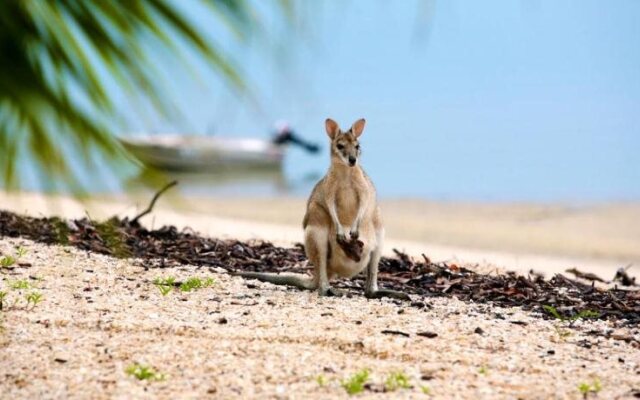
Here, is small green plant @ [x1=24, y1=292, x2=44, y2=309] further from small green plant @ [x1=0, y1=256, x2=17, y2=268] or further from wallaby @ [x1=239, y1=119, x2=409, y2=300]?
wallaby @ [x1=239, y1=119, x2=409, y2=300]

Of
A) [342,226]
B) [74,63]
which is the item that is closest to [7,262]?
[342,226]

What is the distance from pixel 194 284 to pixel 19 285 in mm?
1129

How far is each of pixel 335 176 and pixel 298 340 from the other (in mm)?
1538

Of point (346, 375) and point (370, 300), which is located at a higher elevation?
point (370, 300)

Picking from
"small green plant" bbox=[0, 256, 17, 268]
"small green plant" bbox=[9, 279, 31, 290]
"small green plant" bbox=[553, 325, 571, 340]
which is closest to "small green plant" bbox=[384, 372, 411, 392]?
"small green plant" bbox=[553, 325, 571, 340]

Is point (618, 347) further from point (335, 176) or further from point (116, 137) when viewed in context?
point (116, 137)

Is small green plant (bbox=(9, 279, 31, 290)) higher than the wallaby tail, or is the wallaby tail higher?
the wallaby tail

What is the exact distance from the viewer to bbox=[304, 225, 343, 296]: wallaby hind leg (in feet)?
21.4

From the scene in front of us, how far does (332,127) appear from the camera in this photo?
252 inches

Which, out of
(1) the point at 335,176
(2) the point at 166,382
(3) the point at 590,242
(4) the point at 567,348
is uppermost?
(3) the point at 590,242

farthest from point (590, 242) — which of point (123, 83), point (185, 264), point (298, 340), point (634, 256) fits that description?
point (123, 83)

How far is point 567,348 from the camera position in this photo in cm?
557

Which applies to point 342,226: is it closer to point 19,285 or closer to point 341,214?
point 341,214

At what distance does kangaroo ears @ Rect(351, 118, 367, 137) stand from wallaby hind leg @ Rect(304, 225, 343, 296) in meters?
0.70
